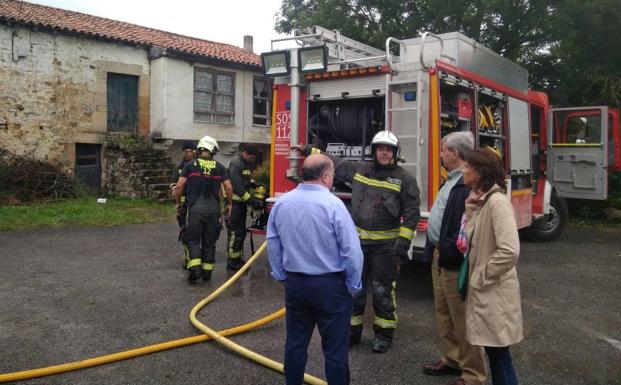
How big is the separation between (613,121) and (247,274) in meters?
7.18

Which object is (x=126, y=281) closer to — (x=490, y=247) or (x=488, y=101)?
(x=490, y=247)

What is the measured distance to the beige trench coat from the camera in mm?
2596

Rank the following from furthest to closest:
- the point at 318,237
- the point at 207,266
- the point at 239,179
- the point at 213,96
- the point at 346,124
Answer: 1. the point at 213,96
2. the point at 239,179
3. the point at 346,124
4. the point at 207,266
5. the point at 318,237

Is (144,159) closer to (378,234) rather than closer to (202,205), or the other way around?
(202,205)

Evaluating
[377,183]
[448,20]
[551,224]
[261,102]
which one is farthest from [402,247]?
[261,102]

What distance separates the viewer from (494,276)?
2.59 m

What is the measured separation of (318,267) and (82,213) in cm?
1008

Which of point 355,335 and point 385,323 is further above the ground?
point 385,323

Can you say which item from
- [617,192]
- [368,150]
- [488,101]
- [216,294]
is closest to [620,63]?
[617,192]

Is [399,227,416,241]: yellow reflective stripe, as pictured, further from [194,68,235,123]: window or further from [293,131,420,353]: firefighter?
[194,68,235,123]: window

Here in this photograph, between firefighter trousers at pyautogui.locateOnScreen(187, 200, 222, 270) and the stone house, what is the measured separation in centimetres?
1019

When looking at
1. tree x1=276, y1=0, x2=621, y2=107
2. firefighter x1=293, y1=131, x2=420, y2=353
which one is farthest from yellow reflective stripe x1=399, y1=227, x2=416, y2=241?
tree x1=276, y1=0, x2=621, y2=107

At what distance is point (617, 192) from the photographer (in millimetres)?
11797

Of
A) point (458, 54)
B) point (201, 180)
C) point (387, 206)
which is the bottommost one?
point (387, 206)
